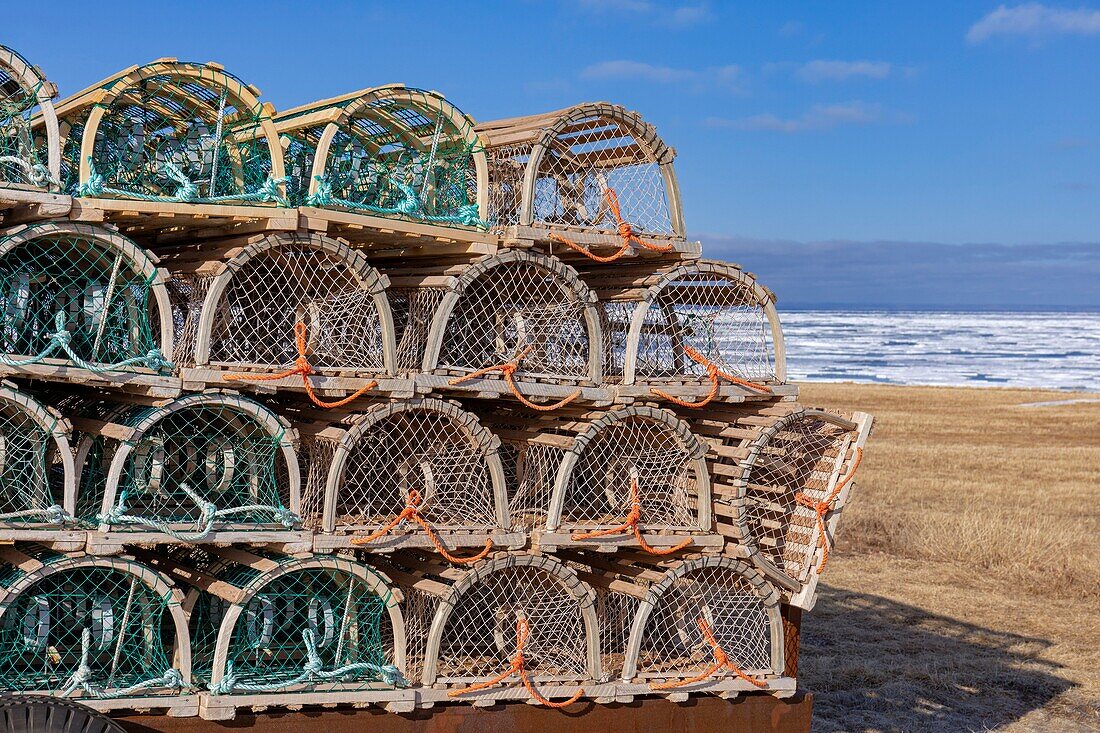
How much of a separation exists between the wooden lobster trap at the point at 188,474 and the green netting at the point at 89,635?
8.4 inches

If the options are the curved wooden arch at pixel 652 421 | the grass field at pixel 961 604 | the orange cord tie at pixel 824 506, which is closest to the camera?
the curved wooden arch at pixel 652 421

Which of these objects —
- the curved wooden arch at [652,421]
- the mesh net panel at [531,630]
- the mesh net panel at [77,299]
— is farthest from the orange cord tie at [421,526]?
the mesh net panel at [77,299]

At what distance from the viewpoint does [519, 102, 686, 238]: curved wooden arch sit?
220 inches

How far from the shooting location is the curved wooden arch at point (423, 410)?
5.19 metres

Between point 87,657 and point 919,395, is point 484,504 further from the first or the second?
point 919,395

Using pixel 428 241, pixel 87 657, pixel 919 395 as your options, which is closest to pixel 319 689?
pixel 87 657

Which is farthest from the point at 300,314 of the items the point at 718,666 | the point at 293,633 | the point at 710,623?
the point at 718,666

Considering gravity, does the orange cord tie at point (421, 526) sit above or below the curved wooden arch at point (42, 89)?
below

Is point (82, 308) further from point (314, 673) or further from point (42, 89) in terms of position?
point (314, 673)

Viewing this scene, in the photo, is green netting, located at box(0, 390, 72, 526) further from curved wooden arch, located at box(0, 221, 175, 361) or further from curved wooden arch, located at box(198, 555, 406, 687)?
curved wooden arch, located at box(198, 555, 406, 687)

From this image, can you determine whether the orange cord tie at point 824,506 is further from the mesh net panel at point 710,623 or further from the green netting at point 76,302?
the green netting at point 76,302

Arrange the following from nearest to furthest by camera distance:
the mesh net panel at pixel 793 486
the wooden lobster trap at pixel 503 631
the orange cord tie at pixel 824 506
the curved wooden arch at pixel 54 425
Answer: the curved wooden arch at pixel 54 425
the wooden lobster trap at pixel 503 631
the orange cord tie at pixel 824 506
the mesh net panel at pixel 793 486

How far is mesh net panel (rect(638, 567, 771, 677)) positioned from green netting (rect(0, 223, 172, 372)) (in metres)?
2.58


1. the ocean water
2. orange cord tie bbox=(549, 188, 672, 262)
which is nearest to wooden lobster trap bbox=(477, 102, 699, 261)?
orange cord tie bbox=(549, 188, 672, 262)
